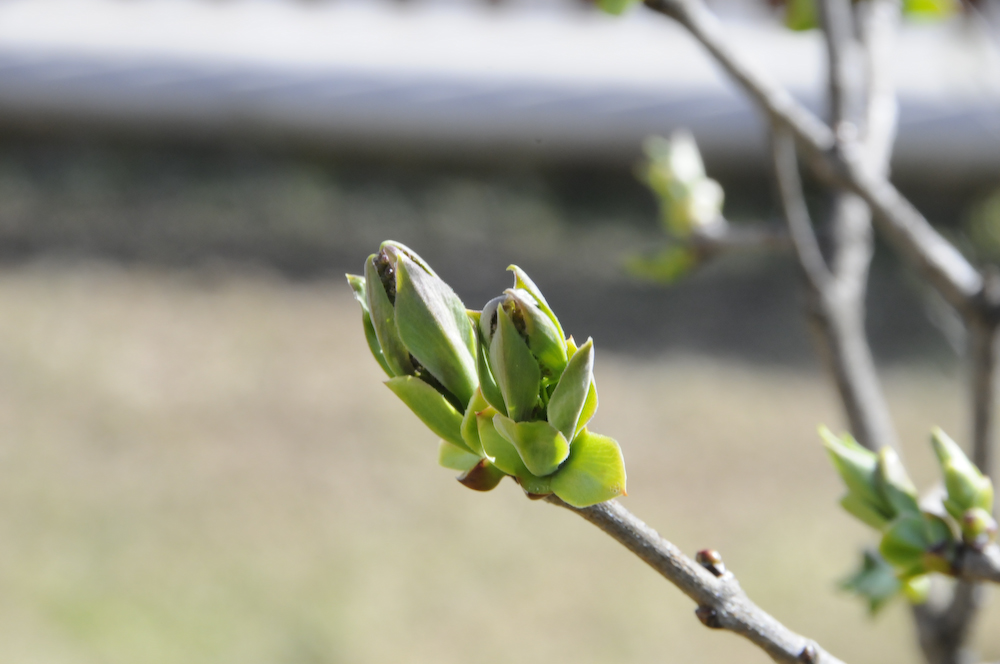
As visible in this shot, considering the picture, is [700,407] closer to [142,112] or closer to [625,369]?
[625,369]

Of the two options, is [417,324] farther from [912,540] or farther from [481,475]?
[912,540]

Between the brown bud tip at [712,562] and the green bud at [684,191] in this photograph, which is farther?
the green bud at [684,191]

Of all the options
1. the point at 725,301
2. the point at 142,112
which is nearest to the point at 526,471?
the point at 725,301

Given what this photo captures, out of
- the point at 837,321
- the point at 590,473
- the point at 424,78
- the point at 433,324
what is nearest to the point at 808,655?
the point at 590,473

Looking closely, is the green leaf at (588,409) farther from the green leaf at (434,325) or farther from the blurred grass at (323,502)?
the blurred grass at (323,502)

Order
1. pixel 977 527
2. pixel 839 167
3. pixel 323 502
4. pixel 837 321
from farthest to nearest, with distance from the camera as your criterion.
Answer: pixel 323 502 → pixel 837 321 → pixel 839 167 → pixel 977 527

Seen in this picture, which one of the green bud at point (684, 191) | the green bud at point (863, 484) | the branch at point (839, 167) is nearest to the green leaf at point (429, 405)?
the green bud at point (863, 484)
